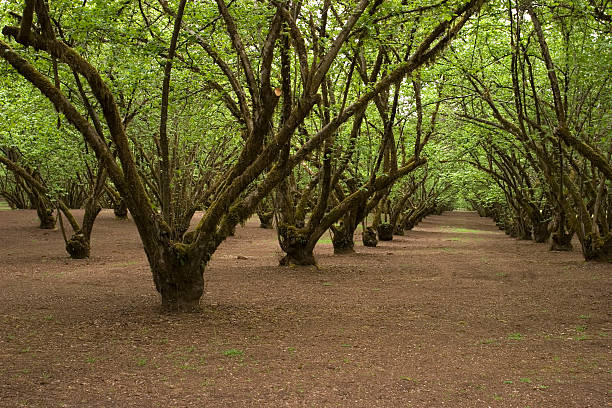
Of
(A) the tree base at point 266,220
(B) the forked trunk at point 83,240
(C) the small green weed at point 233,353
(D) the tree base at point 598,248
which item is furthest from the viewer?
(A) the tree base at point 266,220

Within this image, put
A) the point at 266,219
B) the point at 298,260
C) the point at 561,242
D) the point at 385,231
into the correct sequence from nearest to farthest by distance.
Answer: the point at 298,260
the point at 561,242
the point at 385,231
the point at 266,219

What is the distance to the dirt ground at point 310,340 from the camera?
16.2 feet

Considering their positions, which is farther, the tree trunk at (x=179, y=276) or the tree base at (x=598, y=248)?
the tree base at (x=598, y=248)

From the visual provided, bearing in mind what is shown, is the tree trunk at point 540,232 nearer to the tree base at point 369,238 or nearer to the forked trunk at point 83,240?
the tree base at point 369,238

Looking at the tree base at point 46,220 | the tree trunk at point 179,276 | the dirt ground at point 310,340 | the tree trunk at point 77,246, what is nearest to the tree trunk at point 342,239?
the dirt ground at point 310,340

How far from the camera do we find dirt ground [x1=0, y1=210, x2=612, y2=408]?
4.95 m

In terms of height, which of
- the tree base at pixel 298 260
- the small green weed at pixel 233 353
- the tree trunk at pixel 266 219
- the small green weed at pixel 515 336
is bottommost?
the small green weed at pixel 515 336

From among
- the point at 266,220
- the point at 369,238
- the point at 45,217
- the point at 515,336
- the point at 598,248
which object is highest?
the point at 45,217

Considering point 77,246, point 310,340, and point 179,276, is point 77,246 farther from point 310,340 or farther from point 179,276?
point 310,340

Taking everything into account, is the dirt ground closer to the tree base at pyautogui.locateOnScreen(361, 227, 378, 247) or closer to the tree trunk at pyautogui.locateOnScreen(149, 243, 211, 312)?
the tree trunk at pyautogui.locateOnScreen(149, 243, 211, 312)

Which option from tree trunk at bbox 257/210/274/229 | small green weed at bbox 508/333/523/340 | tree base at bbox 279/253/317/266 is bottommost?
small green weed at bbox 508/333/523/340

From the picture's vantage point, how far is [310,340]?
695 centimetres

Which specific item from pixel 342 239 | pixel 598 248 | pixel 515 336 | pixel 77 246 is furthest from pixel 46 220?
pixel 515 336

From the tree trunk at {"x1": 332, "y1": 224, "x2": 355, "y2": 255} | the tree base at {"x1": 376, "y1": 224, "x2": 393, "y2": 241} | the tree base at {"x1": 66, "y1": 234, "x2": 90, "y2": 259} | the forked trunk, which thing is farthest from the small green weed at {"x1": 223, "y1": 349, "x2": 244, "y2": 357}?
the tree base at {"x1": 376, "y1": 224, "x2": 393, "y2": 241}
